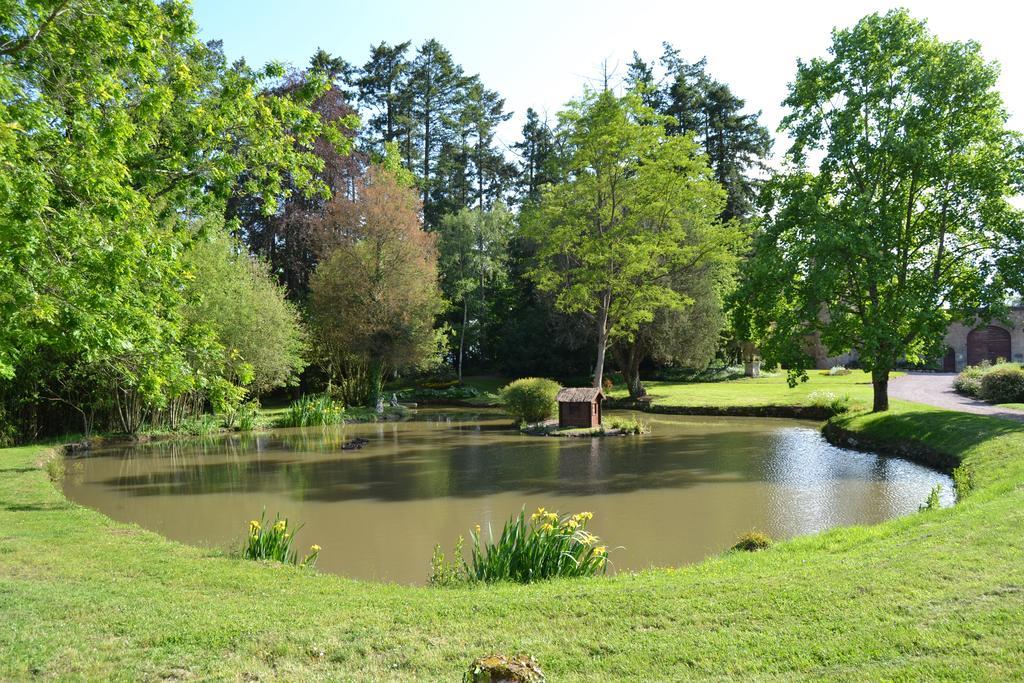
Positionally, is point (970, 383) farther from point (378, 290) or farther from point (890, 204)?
point (378, 290)

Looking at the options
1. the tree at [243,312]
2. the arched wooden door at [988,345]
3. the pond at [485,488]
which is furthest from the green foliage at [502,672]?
the arched wooden door at [988,345]

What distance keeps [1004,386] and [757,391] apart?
9873 mm

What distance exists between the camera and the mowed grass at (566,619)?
14.9 feet

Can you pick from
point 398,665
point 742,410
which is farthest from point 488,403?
point 398,665

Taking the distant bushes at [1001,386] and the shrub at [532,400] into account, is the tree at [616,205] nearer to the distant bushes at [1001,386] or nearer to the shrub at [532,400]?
the shrub at [532,400]

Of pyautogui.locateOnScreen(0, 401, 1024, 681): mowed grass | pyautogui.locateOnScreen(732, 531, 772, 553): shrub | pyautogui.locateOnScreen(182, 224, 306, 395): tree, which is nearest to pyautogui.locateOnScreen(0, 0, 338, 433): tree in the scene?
pyautogui.locateOnScreen(0, 401, 1024, 681): mowed grass

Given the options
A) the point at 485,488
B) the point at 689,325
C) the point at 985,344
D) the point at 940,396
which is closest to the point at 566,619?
the point at 485,488

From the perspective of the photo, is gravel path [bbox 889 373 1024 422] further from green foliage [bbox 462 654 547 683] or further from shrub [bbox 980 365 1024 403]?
green foliage [bbox 462 654 547 683]

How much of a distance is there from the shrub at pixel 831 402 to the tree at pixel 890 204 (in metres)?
2.90

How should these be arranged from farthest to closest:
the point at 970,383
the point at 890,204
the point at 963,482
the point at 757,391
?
the point at 757,391 < the point at 970,383 < the point at 890,204 < the point at 963,482

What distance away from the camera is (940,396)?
92.7 ft

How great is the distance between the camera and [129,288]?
33.0ft

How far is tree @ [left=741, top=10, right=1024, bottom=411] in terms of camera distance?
2006cm

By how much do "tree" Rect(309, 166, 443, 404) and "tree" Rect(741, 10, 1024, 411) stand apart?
15198mm
